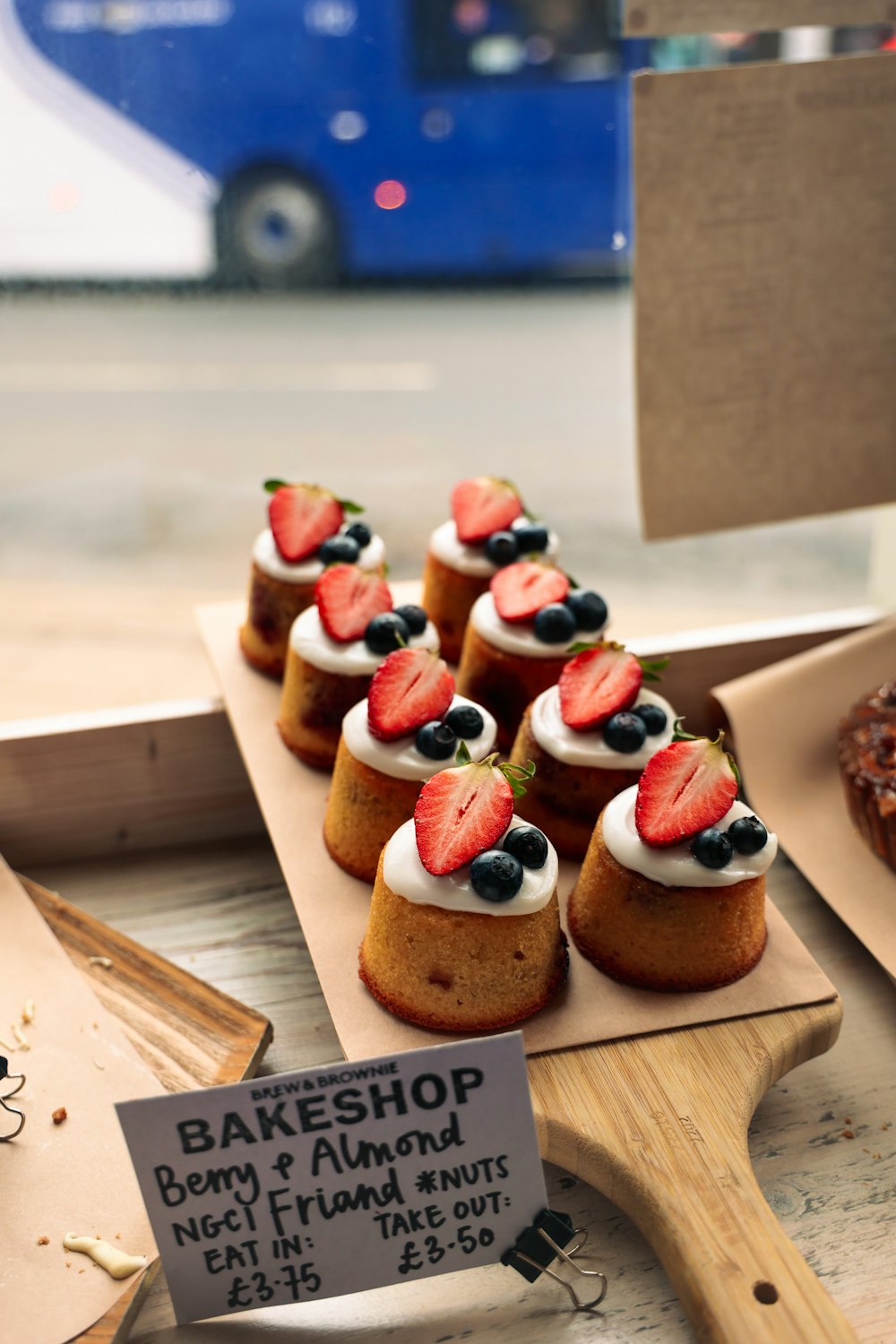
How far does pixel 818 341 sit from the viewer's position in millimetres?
1805

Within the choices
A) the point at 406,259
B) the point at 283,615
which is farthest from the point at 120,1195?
the point at 406,259

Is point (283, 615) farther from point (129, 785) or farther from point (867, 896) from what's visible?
point (867, 896)

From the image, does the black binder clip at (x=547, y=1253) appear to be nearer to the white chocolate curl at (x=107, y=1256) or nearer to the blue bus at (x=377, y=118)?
the white chocolate curl at (x=107, y=1256)

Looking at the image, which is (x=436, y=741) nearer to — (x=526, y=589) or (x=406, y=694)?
(x=406, y=694)

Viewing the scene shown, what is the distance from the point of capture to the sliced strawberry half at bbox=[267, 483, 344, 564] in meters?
1.65

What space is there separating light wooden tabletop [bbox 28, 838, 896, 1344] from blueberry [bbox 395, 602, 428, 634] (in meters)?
0.35

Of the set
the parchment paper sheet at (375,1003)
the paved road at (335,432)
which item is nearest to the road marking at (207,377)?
the paved road at (335,432)

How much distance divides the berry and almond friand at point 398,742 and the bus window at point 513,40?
1525 mm

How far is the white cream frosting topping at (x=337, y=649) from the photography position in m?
1.46

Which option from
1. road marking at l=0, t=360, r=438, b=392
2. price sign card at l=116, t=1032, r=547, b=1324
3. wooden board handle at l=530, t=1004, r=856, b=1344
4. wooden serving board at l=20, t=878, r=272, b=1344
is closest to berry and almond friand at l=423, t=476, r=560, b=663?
wooden serving board at l=20, t=878, r=272, b=1344

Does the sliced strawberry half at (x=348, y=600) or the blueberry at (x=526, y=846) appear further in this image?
the sliced strawberry half at (x=348, y=600)

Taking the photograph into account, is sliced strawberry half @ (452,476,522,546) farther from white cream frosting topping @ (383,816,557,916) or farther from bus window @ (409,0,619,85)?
bus window @ (409,0,619,85)

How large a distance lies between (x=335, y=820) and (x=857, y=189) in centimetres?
109

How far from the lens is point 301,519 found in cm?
166
